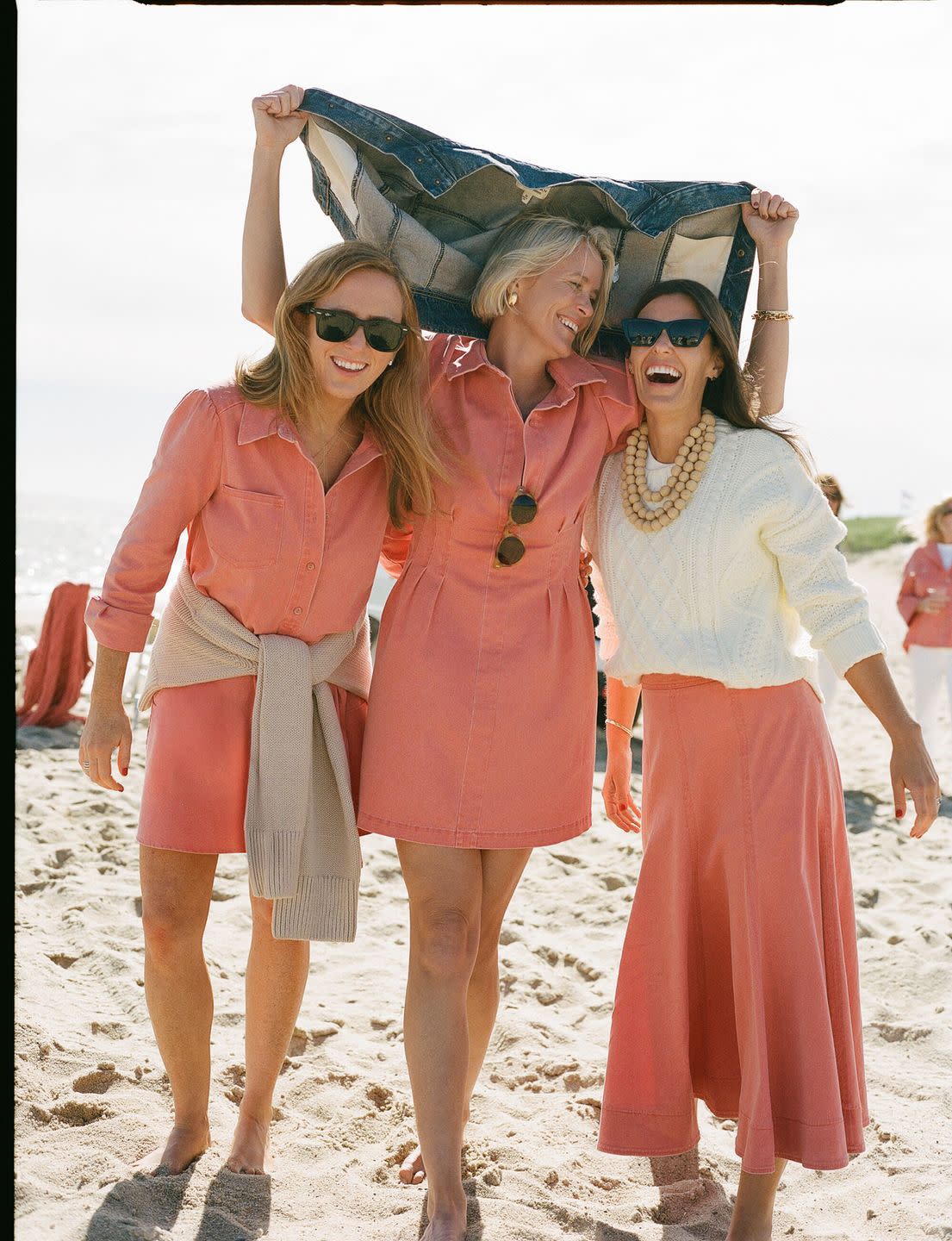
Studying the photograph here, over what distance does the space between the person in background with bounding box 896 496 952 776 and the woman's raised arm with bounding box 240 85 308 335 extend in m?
6.37

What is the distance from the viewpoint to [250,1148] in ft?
10.3

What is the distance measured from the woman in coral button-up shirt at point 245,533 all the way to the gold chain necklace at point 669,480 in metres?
0.51

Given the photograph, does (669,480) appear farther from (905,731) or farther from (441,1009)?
(441,1009)

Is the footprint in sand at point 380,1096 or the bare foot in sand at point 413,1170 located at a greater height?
the bare foot in sand at point 413,1170

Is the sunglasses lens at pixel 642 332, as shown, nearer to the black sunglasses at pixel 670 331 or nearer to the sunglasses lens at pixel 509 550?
the black sunglasses at pixel 670 331

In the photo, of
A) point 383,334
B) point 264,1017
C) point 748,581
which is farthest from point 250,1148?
point 383,334

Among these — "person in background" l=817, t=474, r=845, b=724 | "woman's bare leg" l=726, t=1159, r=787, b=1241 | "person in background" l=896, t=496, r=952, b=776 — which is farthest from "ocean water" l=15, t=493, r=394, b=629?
"woman's bare leg" l=726, t=1159, r=787, b=1241

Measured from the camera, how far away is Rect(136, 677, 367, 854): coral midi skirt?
9.57 ft

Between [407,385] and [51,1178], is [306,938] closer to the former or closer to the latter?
[51,1178]

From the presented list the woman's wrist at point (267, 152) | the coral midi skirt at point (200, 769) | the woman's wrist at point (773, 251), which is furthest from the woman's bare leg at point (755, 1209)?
the woman's wrist at point (267, 152)

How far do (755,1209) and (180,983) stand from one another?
143 cm

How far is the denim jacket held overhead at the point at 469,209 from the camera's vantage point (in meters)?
3.00

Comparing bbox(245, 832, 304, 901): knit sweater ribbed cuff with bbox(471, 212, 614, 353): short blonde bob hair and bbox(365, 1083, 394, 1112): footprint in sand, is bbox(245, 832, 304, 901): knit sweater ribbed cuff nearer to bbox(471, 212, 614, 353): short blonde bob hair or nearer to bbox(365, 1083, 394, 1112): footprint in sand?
bbox(365, 1083, 394, 1112): footprint in sand

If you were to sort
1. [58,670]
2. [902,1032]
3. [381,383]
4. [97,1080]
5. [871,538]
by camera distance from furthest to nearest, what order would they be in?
[871,538]
[58,670]
[902,1032]
[97,1080]
[381,383]
